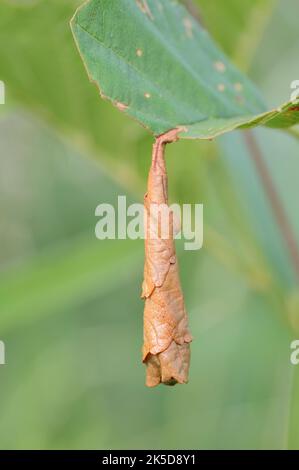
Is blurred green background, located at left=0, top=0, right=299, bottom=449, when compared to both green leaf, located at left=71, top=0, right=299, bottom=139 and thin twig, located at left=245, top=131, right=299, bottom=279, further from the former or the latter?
green leaf, located at left=71, top=0, right=299, bottom=139

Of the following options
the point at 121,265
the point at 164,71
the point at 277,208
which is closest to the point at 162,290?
the point at 164,71

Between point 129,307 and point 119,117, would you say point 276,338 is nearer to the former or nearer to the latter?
point 129,307

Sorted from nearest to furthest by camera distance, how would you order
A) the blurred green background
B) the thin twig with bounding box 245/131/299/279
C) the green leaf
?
1. the green leaf
2. the thin twig with bounding box 245/131/299/279
3. the blurred green background

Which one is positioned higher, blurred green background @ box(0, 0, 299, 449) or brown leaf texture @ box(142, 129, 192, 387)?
blurred green background @ box(0, 0, 299, 449)

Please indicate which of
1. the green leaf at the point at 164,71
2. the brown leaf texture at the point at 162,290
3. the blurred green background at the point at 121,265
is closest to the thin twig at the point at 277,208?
the blurred green background at the point at 121,265

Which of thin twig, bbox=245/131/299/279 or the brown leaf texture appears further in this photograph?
thin twig, bbox=245/131/299/279

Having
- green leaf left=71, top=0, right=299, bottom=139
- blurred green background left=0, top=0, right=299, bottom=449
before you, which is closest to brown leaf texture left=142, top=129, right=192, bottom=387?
green leaf left=71, top=0, right=299, bottom=139

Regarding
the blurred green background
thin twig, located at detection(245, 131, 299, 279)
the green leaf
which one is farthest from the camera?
the blurred green background
